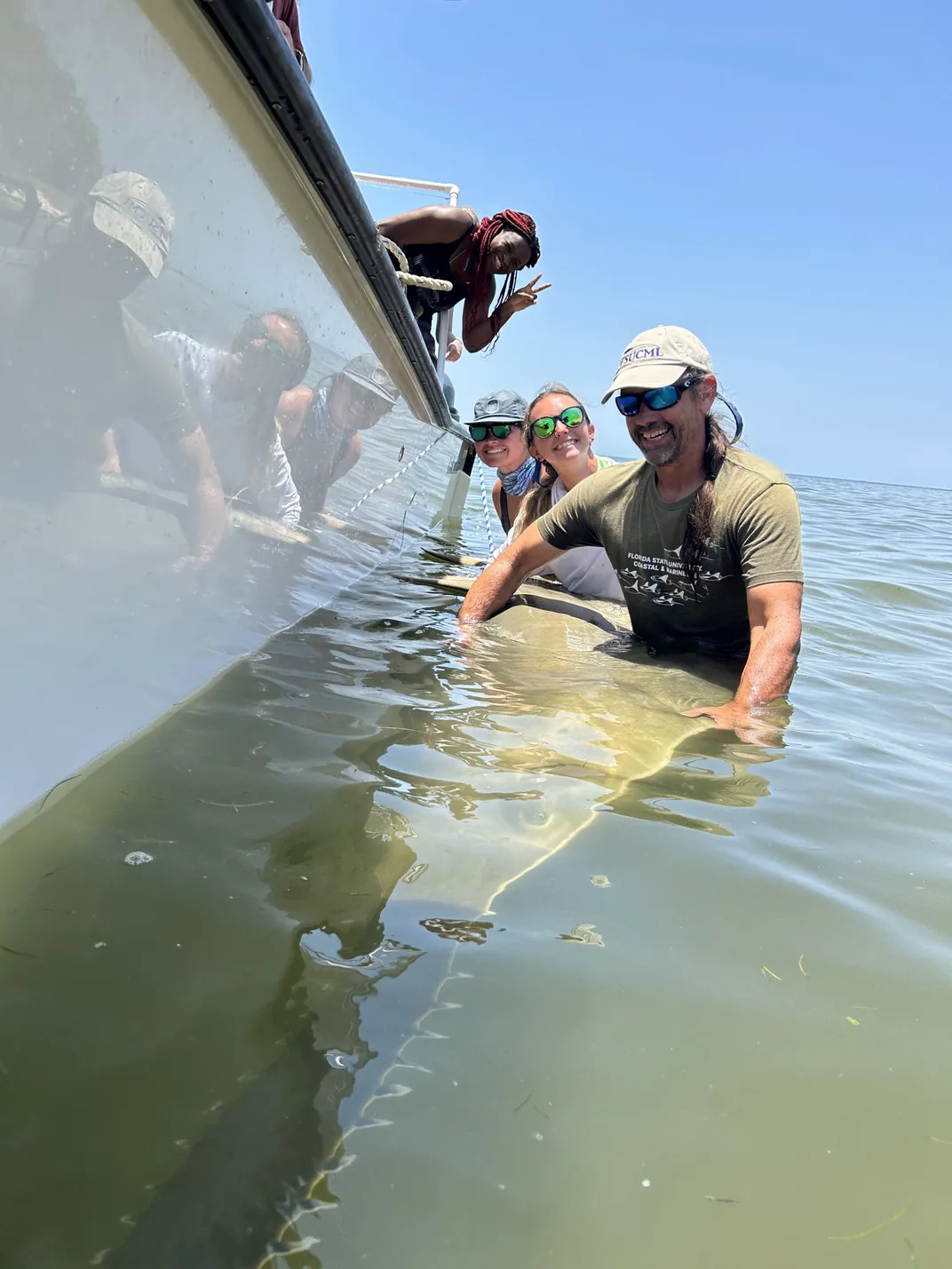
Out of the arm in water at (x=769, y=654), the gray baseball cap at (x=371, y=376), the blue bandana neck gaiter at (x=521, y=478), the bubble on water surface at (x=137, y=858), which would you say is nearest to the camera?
the bubble on water surface at (x=137, y=858)

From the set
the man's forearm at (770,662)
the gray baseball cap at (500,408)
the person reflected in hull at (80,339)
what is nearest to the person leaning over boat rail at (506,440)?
the gray baseball cap at (500,408)

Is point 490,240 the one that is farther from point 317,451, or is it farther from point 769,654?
point 769,654

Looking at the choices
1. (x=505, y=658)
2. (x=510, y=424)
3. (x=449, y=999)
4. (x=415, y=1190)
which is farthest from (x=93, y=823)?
(x=510, y=424)

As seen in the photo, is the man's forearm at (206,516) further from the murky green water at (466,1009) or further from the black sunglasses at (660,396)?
the black sunglasses at (660,396)

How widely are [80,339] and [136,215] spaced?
0.26m

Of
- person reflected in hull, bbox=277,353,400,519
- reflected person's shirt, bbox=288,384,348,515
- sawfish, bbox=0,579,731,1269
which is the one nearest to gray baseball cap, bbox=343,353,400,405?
person reflected in hull, bbox=277,353,400,519

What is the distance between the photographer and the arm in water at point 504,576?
3643 millimetres

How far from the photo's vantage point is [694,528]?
9.81ft

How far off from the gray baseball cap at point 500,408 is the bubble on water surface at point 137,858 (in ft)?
13.5

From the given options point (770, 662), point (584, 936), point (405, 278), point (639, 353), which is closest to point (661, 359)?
point (639, 353)

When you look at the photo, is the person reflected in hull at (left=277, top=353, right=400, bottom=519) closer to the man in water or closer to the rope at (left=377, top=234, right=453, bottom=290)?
the rope at (left=377, top=234, right=453, bottom=290)

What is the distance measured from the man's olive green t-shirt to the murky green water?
94cm

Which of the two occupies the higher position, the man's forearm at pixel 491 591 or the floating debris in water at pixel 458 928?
the man's forearm at pixel 491 591

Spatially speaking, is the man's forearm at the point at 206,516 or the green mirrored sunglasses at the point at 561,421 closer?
the man's forearm at the point at 206,516
